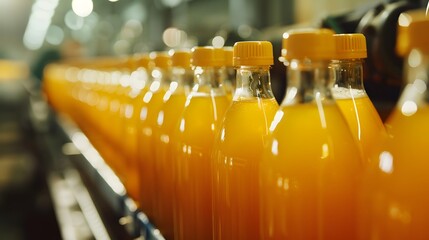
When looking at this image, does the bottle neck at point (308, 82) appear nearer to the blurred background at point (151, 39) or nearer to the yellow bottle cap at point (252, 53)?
the yellow bottle cap at point (252, 53)

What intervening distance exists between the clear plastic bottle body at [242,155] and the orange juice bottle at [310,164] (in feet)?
0.23

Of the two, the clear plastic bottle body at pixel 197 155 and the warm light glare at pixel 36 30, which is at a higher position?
the warm light glare at pixel 36 30

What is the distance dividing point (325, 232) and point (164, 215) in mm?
472

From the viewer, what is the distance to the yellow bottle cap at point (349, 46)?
0.66m

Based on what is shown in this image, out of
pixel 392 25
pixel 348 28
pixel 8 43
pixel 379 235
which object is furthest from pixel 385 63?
pixel 8 43

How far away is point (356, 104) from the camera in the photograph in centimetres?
73

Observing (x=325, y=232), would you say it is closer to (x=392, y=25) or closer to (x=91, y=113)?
(x=392, y=25)

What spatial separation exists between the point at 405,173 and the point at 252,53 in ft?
0.91

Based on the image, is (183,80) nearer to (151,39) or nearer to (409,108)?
(409,108)

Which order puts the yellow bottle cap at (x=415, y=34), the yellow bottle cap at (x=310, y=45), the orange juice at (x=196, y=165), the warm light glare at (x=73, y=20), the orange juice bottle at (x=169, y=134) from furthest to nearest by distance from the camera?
1. the warm light glare at (x=73, y=20)
2. the orange juice bottle at (x=169, y=134)
3. the orange juice at (x=196, y=165)
4. the yellow bottle cap at (x=310, y=45)
5. the yellow bottle cap at (x=415, y=34)

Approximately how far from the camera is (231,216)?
68 cm

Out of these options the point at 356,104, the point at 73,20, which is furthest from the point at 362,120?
the point at 73,20

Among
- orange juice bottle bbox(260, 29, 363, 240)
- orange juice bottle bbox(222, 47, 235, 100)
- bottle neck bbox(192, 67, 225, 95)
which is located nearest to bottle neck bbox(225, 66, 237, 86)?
orange juice bottle bbox(222, 47, 235, 100)

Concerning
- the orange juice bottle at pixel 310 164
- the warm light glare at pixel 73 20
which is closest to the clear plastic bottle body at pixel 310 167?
the orange juice bottle at pixel 310 164
